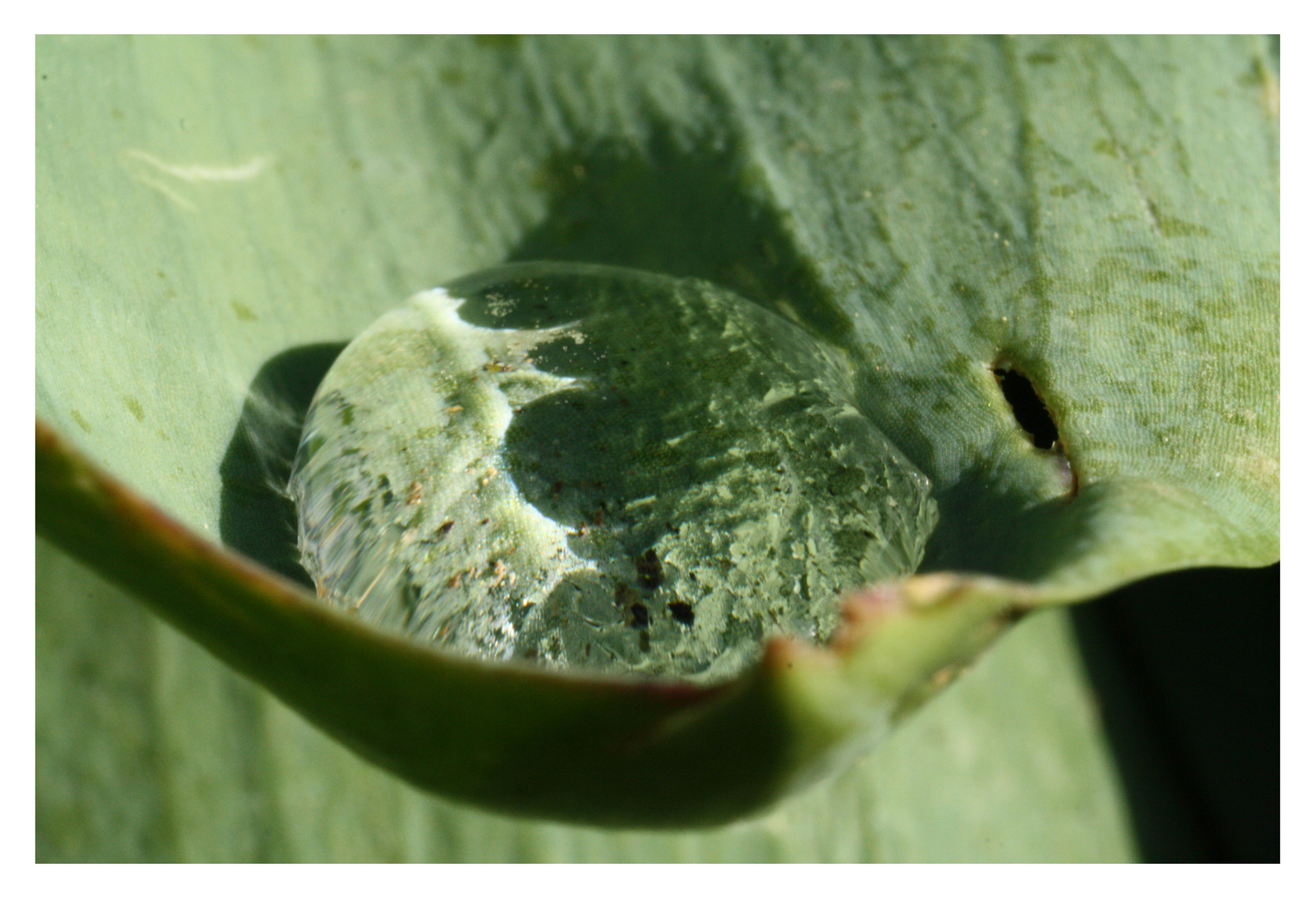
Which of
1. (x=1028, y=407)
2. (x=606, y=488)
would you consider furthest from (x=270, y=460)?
(x=1028, y=407)

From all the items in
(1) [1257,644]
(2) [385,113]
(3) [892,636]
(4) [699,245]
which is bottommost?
(1) [1257,644]

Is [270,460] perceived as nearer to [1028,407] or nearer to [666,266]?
[666,266]

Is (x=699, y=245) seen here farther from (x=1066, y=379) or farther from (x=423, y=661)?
(x=423, y=661)

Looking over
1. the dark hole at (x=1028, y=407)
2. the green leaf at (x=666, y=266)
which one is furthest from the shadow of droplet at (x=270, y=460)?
the dark hole at (x=1028, y=407)

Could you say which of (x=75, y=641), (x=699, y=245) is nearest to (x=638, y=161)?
(x=699, y=245)

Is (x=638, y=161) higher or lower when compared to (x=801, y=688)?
higher

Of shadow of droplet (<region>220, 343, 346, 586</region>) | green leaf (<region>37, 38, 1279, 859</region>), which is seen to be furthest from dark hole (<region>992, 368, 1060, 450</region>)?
shadow of droplet (<region>220, 343, 346, 586</region>)

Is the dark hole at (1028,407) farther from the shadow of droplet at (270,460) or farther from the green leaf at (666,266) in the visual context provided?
the shadow of droplet at (270,460)

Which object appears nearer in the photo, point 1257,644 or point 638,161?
point 638,161
